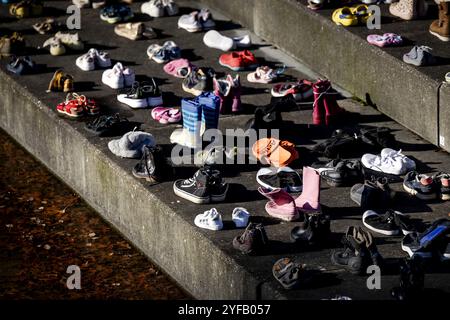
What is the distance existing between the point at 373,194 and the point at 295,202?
0.71 meters

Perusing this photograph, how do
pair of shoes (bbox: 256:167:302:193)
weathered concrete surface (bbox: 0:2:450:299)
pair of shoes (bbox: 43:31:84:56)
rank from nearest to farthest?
weathered concrete surface (bbox: 0:2:450:299) < pair of shoes (bbox: 256:167:302:193) < pair of shoes (bbox: 43:31:84:56)

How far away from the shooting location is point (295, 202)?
1494cm

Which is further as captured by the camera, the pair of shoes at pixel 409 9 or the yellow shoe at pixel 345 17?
the pair of shoes at pixel 409 9

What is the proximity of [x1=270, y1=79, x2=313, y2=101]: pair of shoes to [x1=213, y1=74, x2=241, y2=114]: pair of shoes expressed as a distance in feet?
1.71

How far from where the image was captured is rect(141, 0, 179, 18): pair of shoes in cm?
1977

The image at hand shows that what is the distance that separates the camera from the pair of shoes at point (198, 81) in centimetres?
1748

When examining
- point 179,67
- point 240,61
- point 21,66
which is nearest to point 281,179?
point 240,61

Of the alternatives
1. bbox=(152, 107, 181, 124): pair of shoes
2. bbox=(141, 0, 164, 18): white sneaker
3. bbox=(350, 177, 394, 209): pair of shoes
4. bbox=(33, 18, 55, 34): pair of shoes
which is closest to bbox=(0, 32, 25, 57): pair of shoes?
bbox=(33, 18, 55, 34): pair of shoes

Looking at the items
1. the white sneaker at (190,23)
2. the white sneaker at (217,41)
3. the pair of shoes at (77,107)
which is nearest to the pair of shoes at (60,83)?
the pair of shoes at (77,107)

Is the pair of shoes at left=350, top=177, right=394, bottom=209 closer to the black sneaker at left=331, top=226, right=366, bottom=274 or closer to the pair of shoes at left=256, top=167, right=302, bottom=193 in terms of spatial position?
the pair of shoes at left=256, top=167, right=302, bottom=193

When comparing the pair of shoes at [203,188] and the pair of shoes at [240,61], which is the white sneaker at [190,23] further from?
the pair of shoes at [203,188]

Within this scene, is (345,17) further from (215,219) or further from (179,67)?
(215,219)

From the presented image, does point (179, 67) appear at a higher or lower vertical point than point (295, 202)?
lower
